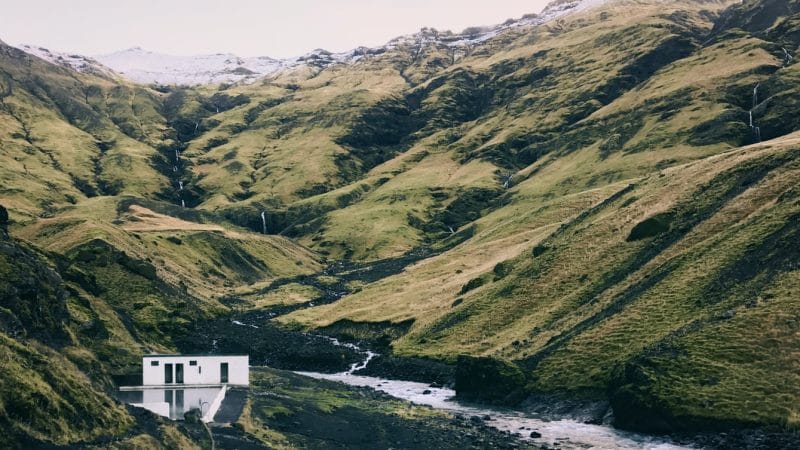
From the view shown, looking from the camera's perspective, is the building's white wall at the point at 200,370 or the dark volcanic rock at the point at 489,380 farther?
the building's white wall at the point at 200,370

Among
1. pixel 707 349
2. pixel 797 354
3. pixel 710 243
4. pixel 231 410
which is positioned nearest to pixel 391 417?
pixel 231 410

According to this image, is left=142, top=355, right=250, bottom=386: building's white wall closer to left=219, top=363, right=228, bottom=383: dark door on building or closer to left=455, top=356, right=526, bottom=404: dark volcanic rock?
left=219, top=363, right=228, bottom=383: dark door on building

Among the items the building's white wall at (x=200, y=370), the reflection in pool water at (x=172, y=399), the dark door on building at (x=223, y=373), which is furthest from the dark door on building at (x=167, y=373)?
the dark door on building at (x=223, y=373)

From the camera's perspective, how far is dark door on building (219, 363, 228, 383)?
98.2 m

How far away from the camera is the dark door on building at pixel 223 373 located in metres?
98.2

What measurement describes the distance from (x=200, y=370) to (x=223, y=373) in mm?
3126

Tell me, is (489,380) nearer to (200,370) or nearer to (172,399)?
(200,370)

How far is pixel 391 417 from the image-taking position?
280 feet

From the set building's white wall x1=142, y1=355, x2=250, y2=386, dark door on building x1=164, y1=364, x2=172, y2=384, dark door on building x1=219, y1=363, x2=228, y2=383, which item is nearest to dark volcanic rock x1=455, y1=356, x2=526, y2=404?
building's white wall x1=142, y1=355, x2=250, y2=386

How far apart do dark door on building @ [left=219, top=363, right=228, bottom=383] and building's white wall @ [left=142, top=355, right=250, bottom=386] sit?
0.31 m

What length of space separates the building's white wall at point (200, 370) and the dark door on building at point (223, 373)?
12.3 inches

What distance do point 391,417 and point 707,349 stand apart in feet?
120

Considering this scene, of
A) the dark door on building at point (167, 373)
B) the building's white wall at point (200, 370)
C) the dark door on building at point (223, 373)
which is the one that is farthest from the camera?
the dark door on building at point (223, 373)

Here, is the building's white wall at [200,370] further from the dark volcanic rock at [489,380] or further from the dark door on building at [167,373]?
the dark volcanic rock at [489,380]
